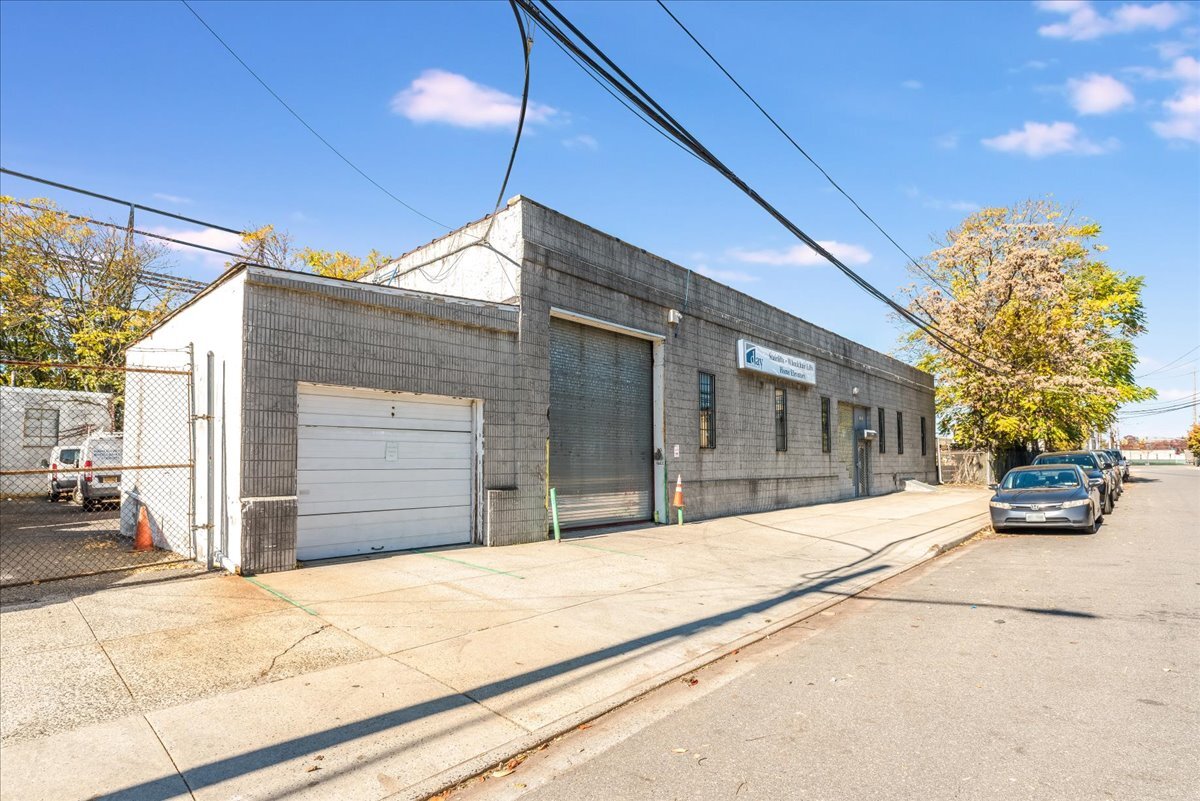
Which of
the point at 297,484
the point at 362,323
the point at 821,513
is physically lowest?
the point at 821,513

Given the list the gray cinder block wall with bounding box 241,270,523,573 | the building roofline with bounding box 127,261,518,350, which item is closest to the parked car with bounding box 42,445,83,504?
the building roofline with bounding box 127,261,518,350

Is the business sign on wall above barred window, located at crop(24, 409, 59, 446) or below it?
above

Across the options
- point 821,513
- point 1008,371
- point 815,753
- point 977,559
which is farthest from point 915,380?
point 815,753

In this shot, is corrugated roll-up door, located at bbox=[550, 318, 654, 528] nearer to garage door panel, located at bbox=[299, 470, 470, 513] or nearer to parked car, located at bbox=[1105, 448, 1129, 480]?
garage door panel, located at bbox=[299, 470, 470, 513]

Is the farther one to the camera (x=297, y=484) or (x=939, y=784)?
(x=297, y=484)

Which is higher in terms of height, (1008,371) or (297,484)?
(1008,371)

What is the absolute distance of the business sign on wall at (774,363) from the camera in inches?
675

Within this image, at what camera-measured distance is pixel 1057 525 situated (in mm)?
12703

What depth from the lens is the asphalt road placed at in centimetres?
347

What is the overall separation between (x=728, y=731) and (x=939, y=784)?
4.01 ft

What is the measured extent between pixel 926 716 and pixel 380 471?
7.36m

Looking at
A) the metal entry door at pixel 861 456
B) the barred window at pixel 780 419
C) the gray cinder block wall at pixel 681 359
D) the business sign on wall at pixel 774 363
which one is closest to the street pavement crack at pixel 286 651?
the gray cinder block wall at pixel 681 359

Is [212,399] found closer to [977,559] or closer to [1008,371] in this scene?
[977,559]

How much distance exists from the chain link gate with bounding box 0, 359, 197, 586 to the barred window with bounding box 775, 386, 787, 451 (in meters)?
14.7
